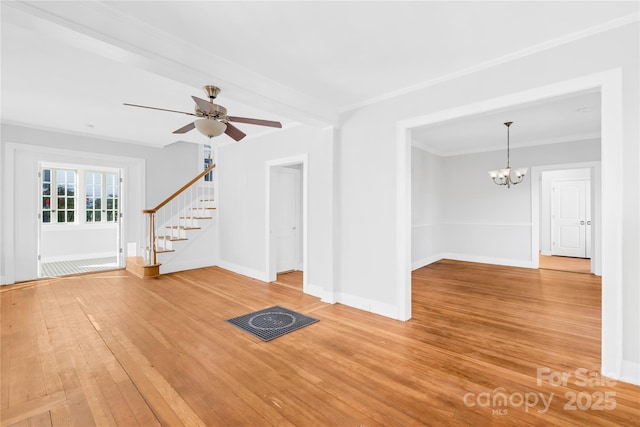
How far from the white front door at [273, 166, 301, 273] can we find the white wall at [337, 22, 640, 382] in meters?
2.05

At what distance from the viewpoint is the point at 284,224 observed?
20.0 feet

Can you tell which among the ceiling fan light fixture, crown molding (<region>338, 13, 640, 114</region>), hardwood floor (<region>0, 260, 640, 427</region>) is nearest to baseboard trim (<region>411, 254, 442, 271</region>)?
hardwood floor (<region>0, 260, 640, 427</region>)

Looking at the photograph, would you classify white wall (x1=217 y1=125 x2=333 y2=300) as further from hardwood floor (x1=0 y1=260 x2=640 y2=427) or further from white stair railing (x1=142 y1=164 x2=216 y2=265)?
hardwood floor (x1=0 y1=260 x2=640 y2=427)

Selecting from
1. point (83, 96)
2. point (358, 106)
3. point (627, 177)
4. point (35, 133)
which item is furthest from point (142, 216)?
point (627, 177)

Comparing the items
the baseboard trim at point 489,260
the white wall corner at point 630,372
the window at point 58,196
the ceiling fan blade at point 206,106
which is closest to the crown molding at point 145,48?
the ceiling fan blade at point 206,106

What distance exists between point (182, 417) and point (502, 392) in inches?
89.7

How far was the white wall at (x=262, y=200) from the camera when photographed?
4387 mm

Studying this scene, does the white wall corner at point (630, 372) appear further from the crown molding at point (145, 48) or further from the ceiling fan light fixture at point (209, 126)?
the ceiling fan light fixture at point (209, 126)

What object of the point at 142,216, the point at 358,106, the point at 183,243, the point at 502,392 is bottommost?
the point at 502,392

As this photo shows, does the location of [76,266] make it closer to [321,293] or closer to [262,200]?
[262,200]

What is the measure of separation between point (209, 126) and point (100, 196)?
23.5ft

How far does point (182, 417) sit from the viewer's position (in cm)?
189

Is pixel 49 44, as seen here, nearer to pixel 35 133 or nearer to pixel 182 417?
pixel 182 417

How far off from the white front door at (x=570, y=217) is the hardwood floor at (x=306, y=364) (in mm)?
4521
